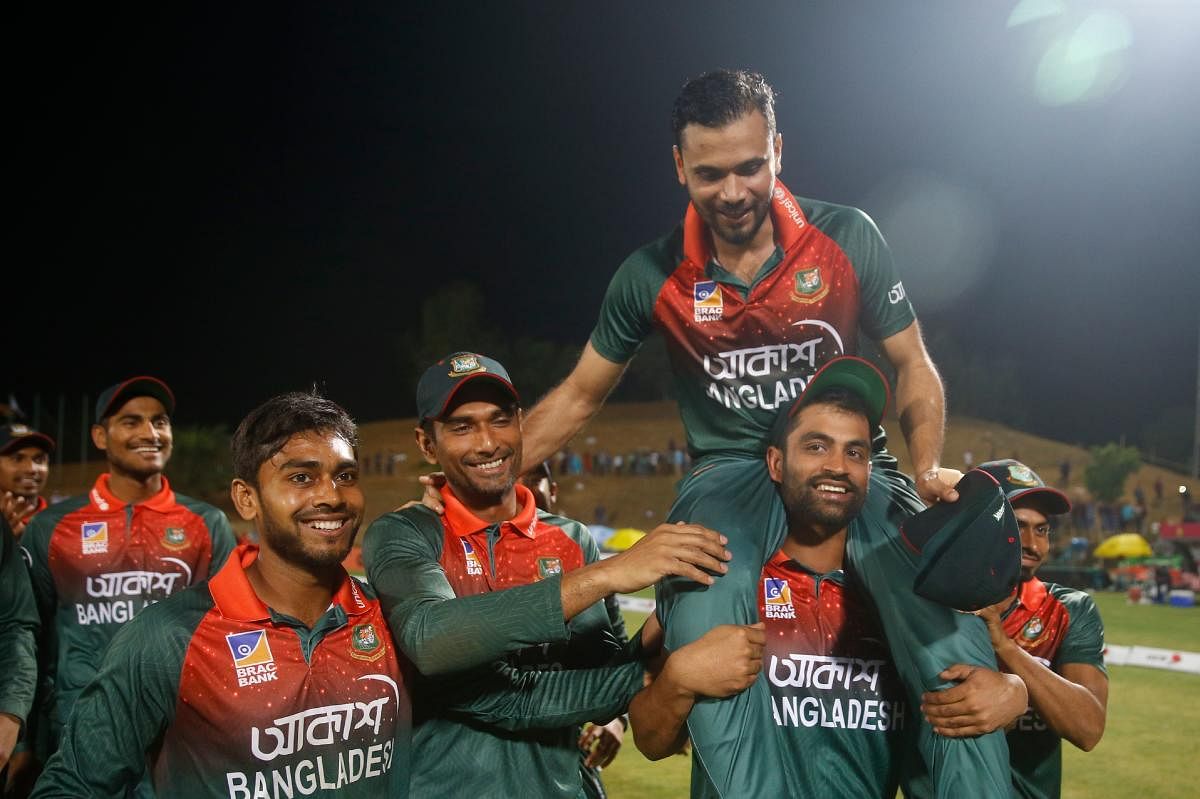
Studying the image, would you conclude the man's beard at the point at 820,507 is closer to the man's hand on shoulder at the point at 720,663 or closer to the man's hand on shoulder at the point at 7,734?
the man's hand on shoulder at the point at 720,663

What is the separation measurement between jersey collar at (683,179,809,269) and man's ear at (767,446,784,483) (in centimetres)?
78

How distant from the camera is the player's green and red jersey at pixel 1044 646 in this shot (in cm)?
453

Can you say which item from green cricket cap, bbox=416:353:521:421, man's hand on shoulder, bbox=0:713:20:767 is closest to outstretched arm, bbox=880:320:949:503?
green cricket cap, bbox=416:353:521:421

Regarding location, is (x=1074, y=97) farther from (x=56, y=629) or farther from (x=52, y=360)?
(x=52, y=360)

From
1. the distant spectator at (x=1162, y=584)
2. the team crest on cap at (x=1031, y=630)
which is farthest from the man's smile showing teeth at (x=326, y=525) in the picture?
the distant spectator at (x=1162, y=584)

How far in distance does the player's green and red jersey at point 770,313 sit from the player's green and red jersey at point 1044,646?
150 centimetres

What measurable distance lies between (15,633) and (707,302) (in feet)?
11.0

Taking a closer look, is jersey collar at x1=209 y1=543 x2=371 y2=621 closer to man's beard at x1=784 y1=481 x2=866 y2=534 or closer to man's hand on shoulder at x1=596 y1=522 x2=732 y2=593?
man's hand on shoulder at x1=596 y1=522 x2=732 y2=593

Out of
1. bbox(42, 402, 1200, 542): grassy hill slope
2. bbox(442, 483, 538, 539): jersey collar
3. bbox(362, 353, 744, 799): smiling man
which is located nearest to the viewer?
bbox(362, 353, 744, 799): smiling man

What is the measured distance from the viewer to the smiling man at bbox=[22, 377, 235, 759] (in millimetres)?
6062

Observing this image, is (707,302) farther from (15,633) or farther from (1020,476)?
(15,633)

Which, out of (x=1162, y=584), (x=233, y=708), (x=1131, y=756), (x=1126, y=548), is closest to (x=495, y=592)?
(x=233, y=708)

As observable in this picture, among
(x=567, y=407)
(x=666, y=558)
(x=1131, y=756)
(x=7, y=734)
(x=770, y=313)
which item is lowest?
(x=1131, y=756)

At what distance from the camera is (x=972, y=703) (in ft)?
10.2
